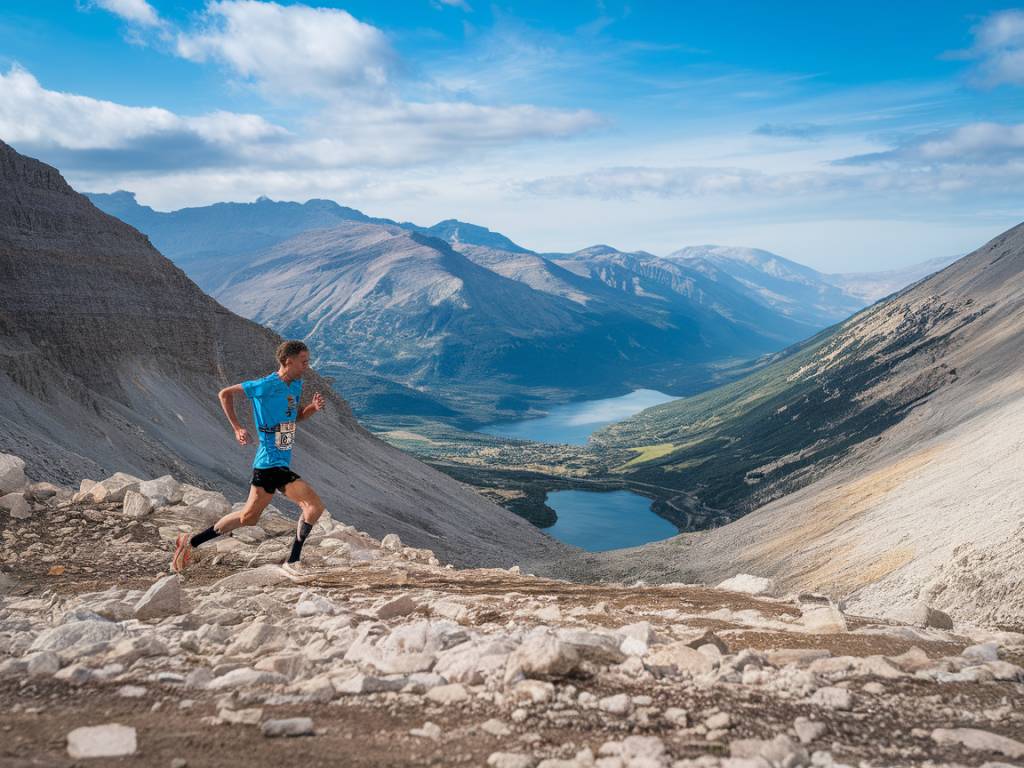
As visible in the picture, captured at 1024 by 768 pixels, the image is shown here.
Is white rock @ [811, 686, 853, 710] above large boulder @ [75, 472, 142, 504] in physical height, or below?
above

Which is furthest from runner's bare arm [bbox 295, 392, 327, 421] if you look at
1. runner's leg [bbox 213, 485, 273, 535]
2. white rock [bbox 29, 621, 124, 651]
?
white rock [bbox 29, 621, 124, 651]

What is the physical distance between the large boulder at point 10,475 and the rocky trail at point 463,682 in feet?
9.53

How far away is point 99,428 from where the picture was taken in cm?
3834

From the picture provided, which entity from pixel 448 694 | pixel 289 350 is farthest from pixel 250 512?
pixel 448 694

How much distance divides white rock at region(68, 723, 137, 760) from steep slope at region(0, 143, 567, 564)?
99.1 ft

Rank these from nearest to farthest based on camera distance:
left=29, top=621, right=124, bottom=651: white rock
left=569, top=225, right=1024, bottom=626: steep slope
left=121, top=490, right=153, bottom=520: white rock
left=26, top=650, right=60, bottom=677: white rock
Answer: left=26, top=650, right=60, bottom=677: white rock → left=29, top=621, right=124, bottom=651: white rock → left=121, top=490, right=153, bottom=520: white rock → left=569, top=225, right=1024, bottom=626: steep slope

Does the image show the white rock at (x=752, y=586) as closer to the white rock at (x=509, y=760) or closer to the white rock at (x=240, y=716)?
the white rock at (x=509, y=760)

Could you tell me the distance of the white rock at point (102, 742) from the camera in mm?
5449

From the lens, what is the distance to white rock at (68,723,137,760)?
215 inches

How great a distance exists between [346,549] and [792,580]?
29.6 metres

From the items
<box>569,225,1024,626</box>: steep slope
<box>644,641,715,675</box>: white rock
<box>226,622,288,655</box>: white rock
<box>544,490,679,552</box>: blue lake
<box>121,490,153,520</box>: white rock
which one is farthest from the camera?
<box>544,490,679,552</box>: blue lake

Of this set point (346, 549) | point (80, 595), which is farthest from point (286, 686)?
point (346, 549)

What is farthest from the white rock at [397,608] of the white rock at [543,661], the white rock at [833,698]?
the white rock at [833,698]

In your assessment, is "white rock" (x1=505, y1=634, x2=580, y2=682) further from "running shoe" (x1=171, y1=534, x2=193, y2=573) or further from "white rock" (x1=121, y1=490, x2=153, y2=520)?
"white rock" (x1=121, y1=490, x2=153, y2=520)
